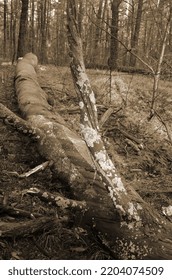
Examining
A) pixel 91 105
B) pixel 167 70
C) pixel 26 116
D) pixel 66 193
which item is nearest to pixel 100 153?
pixel 91 105

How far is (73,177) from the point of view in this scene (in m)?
3.95

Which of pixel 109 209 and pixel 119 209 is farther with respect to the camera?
pixel 109 209

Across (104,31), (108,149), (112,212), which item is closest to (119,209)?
(112,212)

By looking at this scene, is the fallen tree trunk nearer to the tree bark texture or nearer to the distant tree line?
the tree bark texture

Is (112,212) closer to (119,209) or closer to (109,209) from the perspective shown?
(109,209)

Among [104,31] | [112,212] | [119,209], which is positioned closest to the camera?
[119,209]

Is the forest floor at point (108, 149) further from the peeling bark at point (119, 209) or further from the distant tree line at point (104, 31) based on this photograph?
the distant tree line at point (104, 31)

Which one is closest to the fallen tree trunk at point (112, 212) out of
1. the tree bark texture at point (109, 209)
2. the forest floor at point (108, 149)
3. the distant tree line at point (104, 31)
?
the tree bark texture at point (109, 209)

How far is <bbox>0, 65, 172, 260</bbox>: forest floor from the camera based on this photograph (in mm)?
3391

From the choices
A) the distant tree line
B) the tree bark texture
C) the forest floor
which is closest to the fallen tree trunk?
the tree bark texture

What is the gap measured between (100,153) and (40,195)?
807 mm

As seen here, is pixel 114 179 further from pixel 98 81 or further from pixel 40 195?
pixel 98 81

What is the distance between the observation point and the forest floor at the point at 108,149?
339 cm

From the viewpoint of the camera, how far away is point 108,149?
5.77m
